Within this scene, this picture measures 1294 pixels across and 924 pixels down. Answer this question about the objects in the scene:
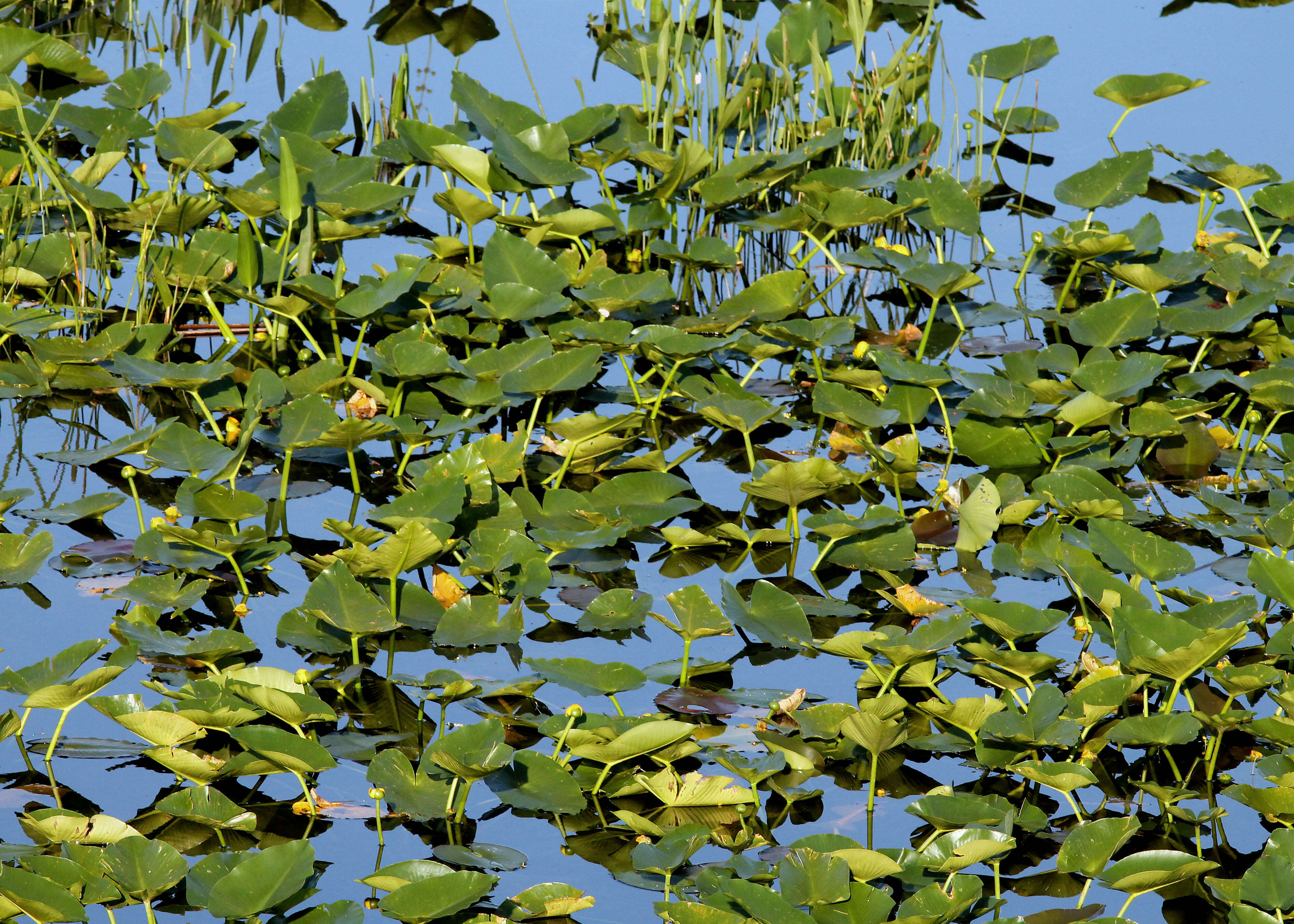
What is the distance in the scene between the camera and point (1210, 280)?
2.30m

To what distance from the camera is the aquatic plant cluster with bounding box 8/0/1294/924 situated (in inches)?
48.6

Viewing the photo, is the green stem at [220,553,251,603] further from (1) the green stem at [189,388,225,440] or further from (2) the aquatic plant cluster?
(1) the green stem at [189,388,225,440]

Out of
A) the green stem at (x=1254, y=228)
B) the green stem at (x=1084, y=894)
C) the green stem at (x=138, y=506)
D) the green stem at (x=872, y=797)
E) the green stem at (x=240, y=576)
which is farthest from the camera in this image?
the green stem at (x=1254, y=228)

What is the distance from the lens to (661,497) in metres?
1.86

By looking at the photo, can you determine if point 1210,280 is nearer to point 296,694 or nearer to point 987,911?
point 987,911

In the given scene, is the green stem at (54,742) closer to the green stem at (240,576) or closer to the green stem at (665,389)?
the green stem at (240,576)

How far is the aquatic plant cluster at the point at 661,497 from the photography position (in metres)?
1.24

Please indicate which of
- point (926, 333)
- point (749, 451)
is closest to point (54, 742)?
point (749, 451)

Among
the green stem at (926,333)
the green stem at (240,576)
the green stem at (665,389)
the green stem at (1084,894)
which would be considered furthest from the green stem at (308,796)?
the green stem at (926,333)

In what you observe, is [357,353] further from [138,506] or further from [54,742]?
[54,742]

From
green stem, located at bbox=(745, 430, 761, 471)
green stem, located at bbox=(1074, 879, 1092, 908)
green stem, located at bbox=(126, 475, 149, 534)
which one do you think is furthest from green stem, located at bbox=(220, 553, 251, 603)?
green stem, located at bbox=(1074, 879, 1092, 908)

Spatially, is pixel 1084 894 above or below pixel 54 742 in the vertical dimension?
below

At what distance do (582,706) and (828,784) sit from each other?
0.29m

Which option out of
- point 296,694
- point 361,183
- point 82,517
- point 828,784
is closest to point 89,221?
point 361,183
